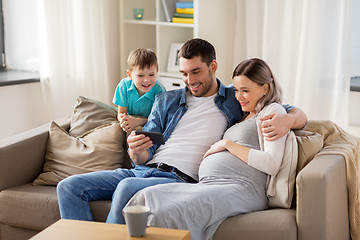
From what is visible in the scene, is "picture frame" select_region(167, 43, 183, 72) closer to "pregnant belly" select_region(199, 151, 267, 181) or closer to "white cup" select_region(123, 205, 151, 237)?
"pregnant belly" select_region(199, 151, 267, 181)

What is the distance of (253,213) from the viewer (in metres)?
2.18

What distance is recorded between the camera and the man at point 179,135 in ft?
7.59

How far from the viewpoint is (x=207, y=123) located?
2.53 m

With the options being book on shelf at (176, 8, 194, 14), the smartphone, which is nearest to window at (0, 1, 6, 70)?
book on shelf at (176, 8, 194, 14)

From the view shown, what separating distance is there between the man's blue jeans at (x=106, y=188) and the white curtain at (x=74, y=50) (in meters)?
1.89

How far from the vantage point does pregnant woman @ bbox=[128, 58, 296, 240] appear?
2.09 metres

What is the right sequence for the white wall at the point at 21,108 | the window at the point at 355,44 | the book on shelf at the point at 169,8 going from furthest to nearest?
the book on shelf at the point at 169,8 < the white wall at the point at 21,108 < the window at the point at 355,44

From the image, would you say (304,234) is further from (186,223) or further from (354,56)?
(354,56)

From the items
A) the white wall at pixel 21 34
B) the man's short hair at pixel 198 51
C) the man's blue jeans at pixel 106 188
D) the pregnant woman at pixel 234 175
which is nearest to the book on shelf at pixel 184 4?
the white wall at pixel 21 34

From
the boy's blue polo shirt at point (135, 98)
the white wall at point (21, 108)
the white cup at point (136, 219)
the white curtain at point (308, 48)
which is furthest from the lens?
the white wall at point (21, 108)

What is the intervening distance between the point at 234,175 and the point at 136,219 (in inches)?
25.4

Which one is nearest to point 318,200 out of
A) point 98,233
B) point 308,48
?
point 98,233

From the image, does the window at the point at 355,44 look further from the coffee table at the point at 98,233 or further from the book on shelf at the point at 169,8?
the coffee table at the point at 98,233

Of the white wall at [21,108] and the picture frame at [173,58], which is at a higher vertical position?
the picture frame at [173,58]
